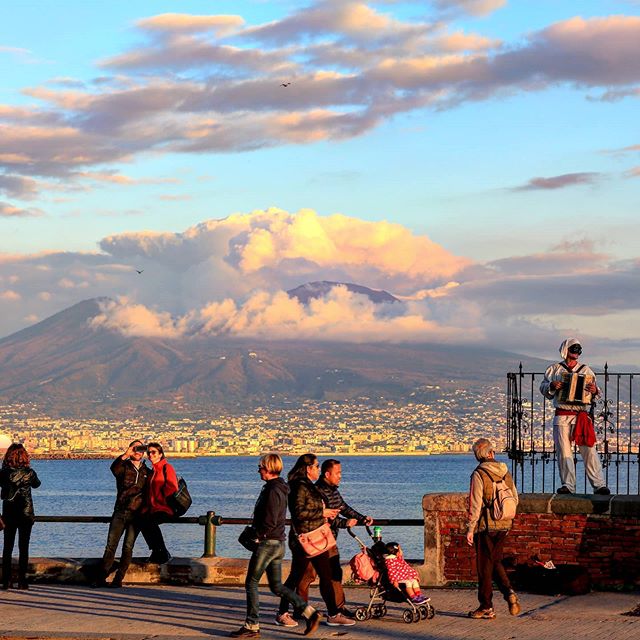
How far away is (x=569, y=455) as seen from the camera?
698 inches

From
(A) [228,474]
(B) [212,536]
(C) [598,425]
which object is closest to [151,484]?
(B) [212,536]

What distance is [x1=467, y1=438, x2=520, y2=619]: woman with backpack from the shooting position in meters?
14.3

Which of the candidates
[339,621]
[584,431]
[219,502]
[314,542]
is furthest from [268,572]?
[219,502]

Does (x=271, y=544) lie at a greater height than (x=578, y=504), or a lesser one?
lesser

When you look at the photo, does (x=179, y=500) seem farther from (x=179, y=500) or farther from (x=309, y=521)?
(x=309, y=521)

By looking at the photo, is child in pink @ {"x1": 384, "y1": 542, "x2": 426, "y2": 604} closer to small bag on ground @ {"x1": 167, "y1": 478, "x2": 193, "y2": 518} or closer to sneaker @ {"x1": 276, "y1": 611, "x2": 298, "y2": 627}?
sneaker @ {"x1": 276, "y1": 611, "x2": 298, "y2": 627}

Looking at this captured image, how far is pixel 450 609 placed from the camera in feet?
49.8

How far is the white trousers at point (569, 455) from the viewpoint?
698 inches

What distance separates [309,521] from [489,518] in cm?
194

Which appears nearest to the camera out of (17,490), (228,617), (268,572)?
(268,572)

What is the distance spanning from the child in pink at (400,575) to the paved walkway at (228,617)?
31 cm

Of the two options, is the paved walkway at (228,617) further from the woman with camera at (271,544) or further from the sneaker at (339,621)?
the woman with camera at (271,544)

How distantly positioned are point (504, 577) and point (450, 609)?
3.11 feet

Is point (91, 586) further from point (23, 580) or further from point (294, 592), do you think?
point (294, 592)
